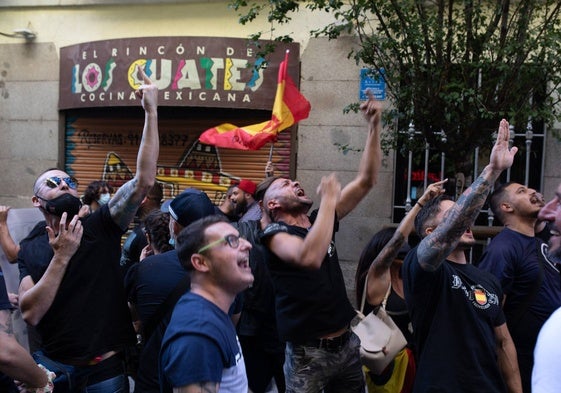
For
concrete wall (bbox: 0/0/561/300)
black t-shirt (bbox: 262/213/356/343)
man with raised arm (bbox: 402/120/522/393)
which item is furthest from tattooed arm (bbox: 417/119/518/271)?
concrete wall (bbox: 0/0/561/300)

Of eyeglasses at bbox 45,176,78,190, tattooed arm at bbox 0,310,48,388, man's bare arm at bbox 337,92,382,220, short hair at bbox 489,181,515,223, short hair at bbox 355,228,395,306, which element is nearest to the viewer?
tattooed arm at bbox 0,310,48,388

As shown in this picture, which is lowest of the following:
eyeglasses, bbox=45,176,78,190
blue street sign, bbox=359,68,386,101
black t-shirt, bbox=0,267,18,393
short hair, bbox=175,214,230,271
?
black t-shirt, bbox=0,267,18,393

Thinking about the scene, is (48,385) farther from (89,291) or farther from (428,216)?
(428,216)

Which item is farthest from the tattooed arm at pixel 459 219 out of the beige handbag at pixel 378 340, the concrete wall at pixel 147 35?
the concrete wall at pixel 147 35

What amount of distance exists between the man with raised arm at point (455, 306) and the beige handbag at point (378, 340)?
766mm

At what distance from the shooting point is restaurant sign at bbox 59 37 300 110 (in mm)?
8773

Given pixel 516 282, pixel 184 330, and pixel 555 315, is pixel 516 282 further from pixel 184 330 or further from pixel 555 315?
pixel 184 330

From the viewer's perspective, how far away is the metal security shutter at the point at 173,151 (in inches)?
365

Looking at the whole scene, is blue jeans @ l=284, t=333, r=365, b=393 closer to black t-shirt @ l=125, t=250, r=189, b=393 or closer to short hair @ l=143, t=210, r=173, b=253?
black t-shirt @ l=125, t=250, r=189, b=393

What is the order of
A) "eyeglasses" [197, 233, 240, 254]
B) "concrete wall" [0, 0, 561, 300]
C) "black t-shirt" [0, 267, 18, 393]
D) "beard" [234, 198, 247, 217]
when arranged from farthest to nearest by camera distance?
"concrete wall" [0, 0, 561, 300]
"beard" [234, 198, 247, 217]
"black t-shirt" [0, 267, 18, 393]
"eyeglasses" [197, 233, 240, 254]

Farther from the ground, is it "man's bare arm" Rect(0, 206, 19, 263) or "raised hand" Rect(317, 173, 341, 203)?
"raised hand" Rect(317, 173, 341, 203)

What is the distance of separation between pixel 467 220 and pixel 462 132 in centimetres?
318

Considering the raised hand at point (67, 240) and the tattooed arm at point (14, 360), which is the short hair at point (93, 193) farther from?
the tattooed arm at point (14, 360)

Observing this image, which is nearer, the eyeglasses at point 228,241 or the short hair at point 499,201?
the eyeglasses at point 228,241
